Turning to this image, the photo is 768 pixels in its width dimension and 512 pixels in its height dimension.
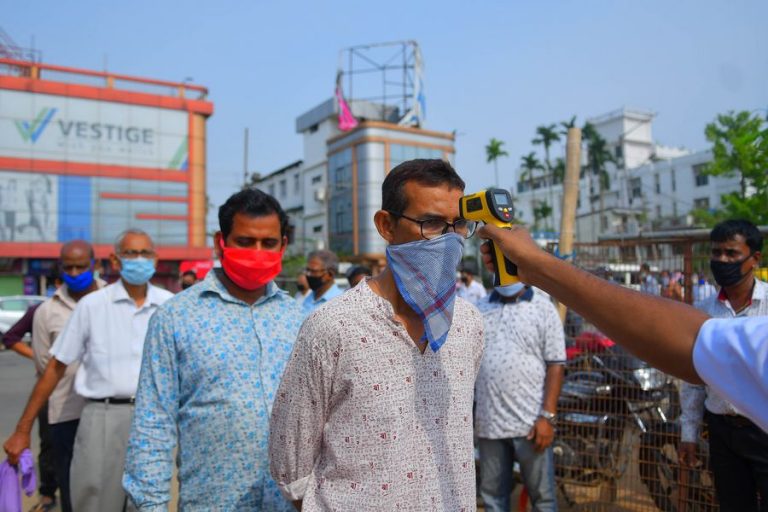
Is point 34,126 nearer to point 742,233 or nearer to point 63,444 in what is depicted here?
point 63,444

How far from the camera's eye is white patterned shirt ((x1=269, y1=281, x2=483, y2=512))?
6.29 ft

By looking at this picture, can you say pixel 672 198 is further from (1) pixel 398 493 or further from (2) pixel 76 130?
(1) pixel 398 493

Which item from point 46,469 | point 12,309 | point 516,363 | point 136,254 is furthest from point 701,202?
point 136,254

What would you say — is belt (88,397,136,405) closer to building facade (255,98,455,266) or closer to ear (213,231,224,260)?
ear (213,231,224,260)

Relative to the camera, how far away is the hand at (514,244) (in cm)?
147

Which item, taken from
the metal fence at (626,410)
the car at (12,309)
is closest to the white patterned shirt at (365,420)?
the metal fence at (626,410)

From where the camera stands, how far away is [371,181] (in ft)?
144

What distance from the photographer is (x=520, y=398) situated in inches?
164

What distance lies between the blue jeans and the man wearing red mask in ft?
6.83

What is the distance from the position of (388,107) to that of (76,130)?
23854mm

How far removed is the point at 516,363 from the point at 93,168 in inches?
1202

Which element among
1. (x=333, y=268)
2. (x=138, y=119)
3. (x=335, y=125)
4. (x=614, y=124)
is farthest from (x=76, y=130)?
(x=614, y=124)

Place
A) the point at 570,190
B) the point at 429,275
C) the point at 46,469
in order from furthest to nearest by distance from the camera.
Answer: the point at 46,469, the point at 570,190, the point at 429,275

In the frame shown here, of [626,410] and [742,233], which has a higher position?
[742,233]
